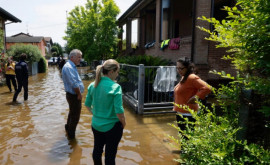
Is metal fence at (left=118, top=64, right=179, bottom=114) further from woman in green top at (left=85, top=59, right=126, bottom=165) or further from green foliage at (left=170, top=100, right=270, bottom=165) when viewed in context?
green foliage at (left=170, top=100, right=270, bottom=165)

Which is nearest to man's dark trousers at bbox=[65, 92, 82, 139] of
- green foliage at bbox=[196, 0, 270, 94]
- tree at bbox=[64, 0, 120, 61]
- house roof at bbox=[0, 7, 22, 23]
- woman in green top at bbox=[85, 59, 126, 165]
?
woman in green top at bbox=[85, 59, 126, 165]

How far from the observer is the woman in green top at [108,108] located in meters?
2.62

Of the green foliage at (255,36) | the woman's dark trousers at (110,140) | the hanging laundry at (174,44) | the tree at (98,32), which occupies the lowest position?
the woman's dark trousers at (110,140)

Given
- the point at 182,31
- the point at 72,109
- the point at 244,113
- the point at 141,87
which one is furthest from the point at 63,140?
the point at 182,31

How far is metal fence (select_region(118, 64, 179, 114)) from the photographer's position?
6.40m

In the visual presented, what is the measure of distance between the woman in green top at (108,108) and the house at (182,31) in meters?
5.62

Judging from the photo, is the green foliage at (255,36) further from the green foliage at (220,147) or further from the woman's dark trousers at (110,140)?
the woman's dark trousers at (110,140)

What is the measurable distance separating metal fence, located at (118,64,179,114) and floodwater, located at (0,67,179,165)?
35 centimetres

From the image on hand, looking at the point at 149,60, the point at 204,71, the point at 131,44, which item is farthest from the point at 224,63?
the point at 131,44

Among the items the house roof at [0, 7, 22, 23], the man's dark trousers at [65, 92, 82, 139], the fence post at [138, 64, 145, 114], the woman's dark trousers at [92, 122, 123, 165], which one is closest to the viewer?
the woman's dark trousers at [92, 122, 123, 165]

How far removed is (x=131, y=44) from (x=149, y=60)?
1025cm

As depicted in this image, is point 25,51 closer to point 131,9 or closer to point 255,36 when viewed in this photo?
point 131,9

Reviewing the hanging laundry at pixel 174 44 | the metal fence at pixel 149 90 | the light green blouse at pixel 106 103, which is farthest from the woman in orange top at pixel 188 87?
the hanging laundry at pixel 174 44

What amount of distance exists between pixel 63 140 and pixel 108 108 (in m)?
2.50
